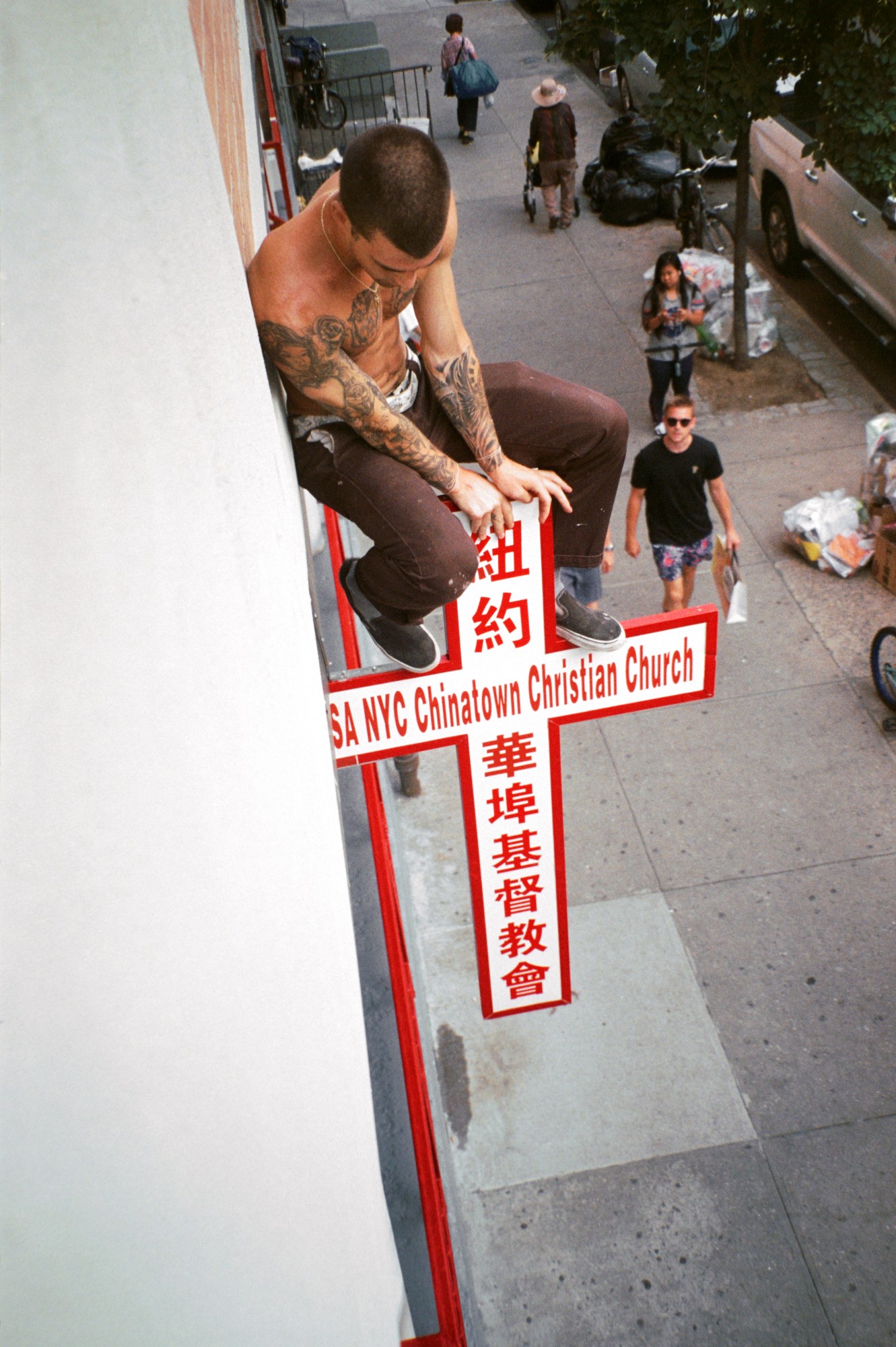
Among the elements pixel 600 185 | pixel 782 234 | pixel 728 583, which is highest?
pixel 728 583

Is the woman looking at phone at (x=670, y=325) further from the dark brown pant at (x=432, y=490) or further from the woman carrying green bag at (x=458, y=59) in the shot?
the woman carrying green bag at (x=458, y=59)

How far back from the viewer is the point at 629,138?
544 inches

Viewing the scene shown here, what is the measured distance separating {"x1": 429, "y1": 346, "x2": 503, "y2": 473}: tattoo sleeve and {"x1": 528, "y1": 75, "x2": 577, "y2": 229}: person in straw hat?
11.5 metres

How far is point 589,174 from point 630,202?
1.08m

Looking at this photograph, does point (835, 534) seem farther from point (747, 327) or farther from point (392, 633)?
point (392, 633)

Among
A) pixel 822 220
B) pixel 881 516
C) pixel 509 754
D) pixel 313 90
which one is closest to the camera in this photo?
pixel 509 754

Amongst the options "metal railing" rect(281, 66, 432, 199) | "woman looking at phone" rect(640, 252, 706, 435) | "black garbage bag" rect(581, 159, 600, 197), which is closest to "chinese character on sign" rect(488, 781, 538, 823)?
"woman looking at phone" rect(640, 252, 706, 435)

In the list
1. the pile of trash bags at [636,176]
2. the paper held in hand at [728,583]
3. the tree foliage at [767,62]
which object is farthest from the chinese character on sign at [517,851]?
the pile of trash bags at [636,176]

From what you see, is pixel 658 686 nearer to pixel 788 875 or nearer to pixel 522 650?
pixel 522 650

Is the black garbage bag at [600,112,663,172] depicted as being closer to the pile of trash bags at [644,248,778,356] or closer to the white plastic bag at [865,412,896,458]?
the pile of trash bags at [644,248,778,356]

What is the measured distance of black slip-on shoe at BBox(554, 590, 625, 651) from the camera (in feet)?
11.5

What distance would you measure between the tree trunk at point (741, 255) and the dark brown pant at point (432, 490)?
767cm

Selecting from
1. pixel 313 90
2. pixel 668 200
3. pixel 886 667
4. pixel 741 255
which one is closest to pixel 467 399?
pixel 886 667

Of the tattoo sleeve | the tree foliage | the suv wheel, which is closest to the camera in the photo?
the tattoo sleeve
